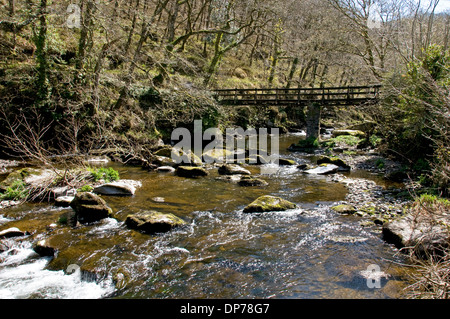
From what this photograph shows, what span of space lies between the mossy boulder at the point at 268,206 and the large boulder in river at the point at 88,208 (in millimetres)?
3669

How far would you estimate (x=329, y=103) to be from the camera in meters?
19.4

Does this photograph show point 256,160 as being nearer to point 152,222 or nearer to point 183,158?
point 183,158

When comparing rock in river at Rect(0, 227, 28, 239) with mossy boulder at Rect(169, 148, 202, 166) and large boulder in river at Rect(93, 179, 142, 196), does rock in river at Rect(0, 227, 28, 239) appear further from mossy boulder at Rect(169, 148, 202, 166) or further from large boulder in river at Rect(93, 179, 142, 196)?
mossy boulder at Rect(169, 148, 202, 166)

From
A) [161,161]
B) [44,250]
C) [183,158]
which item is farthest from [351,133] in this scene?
[44,250]

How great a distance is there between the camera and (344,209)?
770cm

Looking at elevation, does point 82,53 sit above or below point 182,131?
above

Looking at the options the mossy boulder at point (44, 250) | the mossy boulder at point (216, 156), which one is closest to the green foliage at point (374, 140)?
the mossy boulder at point (216, 156)

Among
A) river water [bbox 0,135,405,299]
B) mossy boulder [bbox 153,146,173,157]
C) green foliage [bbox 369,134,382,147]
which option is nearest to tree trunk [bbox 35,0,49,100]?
mossy boulder [bbox 153,146,173,157]

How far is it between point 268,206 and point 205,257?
293 cm
